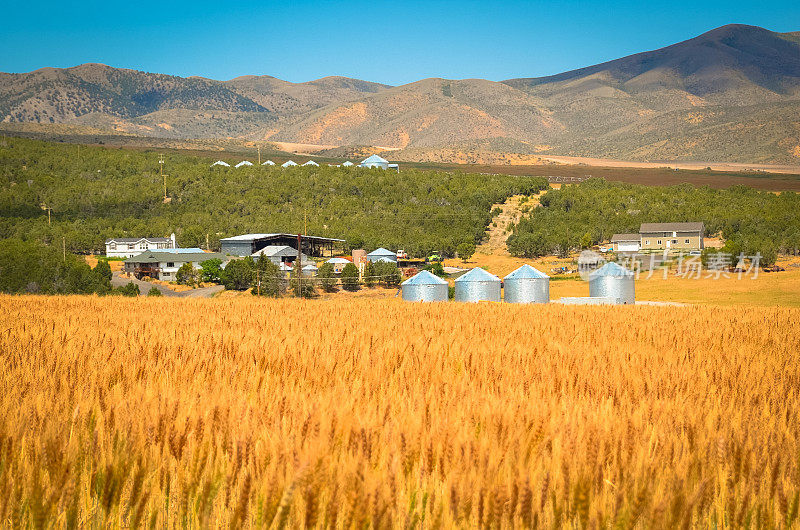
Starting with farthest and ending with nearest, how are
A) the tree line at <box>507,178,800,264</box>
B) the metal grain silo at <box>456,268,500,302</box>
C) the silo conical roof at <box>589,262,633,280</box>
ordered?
the tree line at <box>507,178,800,264</box> → the silo conical roof at <box>589,262,633,280</box> → the metal grain silo at <box>456,268,500,302</box>

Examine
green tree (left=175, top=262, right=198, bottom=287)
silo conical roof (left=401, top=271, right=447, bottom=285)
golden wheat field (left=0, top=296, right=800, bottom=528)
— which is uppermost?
golden wheat field (left=0, top=296, right=800, bottom=528)

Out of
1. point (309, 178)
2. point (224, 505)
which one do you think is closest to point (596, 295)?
point (224, 505)

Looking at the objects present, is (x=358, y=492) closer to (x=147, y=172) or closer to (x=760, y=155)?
(x=147, y=172)

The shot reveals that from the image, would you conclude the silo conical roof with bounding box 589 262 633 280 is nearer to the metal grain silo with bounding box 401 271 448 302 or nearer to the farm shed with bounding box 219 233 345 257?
the metal grain silo with bounding box 401 271 448 302

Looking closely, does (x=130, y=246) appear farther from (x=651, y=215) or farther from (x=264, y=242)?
(x=651, y=215)

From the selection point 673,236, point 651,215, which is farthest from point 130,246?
point 651,215

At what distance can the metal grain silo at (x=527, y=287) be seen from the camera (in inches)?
1581

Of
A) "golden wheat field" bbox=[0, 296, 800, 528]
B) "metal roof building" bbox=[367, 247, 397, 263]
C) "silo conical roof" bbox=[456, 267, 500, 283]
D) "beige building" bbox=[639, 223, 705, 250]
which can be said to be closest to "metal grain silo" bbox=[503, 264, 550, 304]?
"silo conical roof" bbox=[456, 267, 500, 283]

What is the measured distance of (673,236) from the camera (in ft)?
266

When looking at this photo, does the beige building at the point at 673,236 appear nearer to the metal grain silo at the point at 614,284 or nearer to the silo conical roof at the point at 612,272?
the silo conical roof at the point at 612,272

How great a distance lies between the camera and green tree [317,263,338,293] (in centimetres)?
5712

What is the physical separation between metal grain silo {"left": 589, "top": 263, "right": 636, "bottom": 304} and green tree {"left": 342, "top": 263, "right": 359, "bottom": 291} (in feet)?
74.8

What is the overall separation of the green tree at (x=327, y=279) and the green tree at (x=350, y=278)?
1.00 metres

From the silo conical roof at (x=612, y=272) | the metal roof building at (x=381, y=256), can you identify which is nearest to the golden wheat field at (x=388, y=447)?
the silo conical roof at (x=612, y=272)
